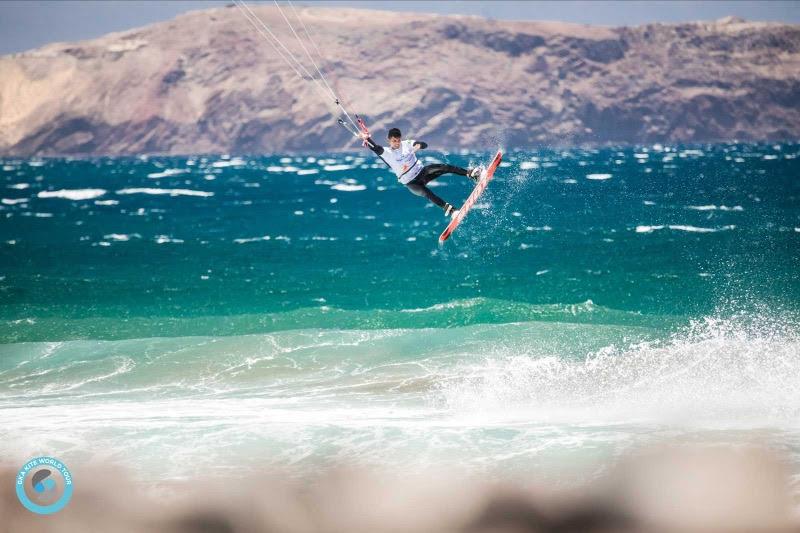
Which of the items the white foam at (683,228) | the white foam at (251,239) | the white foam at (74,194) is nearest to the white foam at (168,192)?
the white foam at (74,194)

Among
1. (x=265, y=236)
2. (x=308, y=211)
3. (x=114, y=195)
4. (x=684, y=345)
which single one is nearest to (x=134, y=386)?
(x=684, y=345)

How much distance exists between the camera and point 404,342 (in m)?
23.4

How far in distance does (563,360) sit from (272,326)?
9.12 meters

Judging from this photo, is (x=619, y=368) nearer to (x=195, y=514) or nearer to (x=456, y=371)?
(x=456, y=371)

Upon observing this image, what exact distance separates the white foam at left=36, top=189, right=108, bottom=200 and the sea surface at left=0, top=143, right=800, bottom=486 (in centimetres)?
3147

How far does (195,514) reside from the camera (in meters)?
12.0

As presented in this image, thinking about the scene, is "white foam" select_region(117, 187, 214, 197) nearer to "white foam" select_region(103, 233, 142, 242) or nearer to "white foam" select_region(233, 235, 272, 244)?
"white foam" select_region(103, 233, 142, 242)

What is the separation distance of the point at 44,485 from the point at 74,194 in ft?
268

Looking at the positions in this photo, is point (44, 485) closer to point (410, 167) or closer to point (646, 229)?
point (410, 167)

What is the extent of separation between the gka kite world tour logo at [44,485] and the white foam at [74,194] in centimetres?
7404

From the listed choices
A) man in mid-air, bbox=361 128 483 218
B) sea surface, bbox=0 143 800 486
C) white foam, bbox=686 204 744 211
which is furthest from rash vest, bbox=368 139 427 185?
white foam, bbox=686 204 744 211

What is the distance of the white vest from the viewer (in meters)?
18.1

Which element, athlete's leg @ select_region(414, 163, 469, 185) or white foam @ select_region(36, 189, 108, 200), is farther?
white foam @ select_region(36, 189, 108, 200)

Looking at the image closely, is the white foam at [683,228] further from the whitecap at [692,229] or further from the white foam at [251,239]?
the white foam at [251,239]
